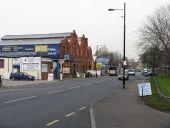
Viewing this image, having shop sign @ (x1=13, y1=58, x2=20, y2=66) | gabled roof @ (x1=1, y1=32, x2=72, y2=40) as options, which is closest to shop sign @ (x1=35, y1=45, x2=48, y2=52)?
gabled roof @ (x1=1, y1=32, x2=72, y2=40)

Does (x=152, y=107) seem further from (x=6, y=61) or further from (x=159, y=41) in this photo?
(x=159, y=41)

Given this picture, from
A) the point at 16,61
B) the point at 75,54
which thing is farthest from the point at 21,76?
the point at 75,54

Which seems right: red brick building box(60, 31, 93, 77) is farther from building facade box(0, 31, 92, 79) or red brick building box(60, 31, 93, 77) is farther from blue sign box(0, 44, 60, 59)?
blue sign box(0, 44, 60, 59)

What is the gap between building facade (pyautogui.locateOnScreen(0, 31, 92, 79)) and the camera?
7112cm

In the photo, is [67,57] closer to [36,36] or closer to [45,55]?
[45,55]

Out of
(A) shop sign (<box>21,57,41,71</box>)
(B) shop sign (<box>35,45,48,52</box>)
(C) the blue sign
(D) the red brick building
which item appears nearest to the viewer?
(A) shop sign (<box>21,57,41,71</box>)

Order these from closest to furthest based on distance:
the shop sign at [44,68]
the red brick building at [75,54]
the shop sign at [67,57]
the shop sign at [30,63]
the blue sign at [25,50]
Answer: the shop sign at [30,63] → the shop sign at [44,68] → the blue sign at [25,50] → the shop sign at [67,57] → the red brick building at [75,54]

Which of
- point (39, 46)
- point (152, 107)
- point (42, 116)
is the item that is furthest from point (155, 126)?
point (39, 46)

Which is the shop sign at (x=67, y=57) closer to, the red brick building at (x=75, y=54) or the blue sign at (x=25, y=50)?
the red brick building at (x=75, y=54)

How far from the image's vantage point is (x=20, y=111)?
53.3ft

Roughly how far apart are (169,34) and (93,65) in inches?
1913

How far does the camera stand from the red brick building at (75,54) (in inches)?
3532

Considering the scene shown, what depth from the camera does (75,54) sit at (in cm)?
10250

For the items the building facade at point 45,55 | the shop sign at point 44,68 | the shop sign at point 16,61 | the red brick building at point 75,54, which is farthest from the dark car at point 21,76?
Result: the red brick building at point 75,54
